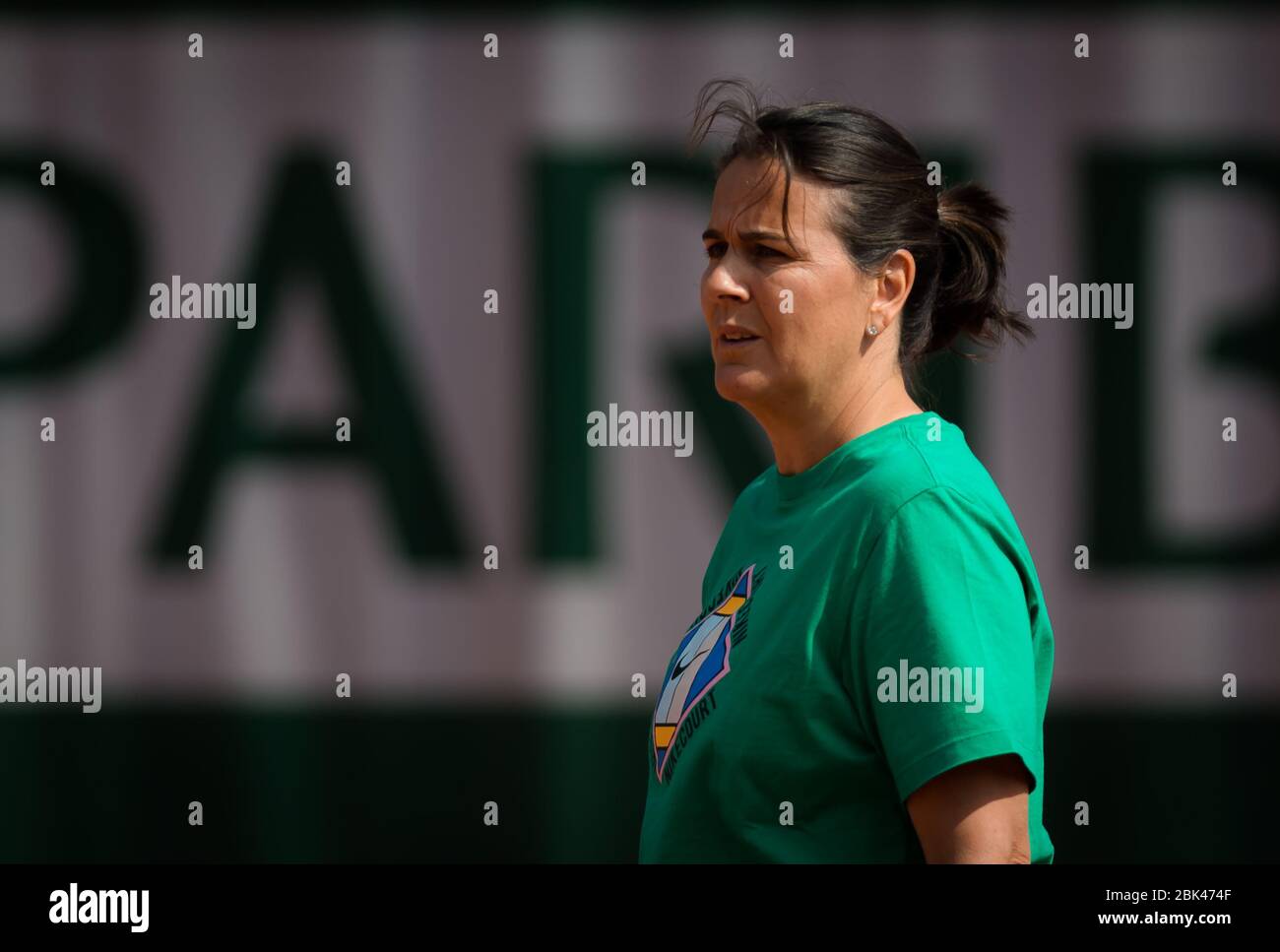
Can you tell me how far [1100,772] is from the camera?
330 centimetres

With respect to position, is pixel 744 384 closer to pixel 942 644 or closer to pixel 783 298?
pixel 783 298

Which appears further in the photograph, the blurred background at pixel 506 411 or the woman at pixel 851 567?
the blurred background at pixel 506 411

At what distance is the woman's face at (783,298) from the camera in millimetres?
1352

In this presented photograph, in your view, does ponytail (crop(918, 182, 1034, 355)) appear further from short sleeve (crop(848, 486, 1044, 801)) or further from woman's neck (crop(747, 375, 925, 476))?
short sleeve (crop(848, 486, 1044, 801))

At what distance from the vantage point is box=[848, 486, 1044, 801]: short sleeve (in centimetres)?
110

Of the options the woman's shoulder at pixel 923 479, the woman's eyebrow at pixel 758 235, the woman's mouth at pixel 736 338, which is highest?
the woman's eyebrow at pixel 758 235

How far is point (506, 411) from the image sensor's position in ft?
11.0

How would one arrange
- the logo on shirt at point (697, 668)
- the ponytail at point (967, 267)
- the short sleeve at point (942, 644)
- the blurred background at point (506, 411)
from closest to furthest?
the short sleeve at point (942, 644)
the logo on shirt at point (697, 668)
the ponytail at point (967, 267)
the blurred background at point (506, 411)

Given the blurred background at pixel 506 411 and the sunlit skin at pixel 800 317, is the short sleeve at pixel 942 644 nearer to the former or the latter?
Answer: the sunlit skin at pixel 800 317

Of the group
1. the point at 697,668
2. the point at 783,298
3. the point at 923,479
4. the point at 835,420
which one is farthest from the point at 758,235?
the point at 697,668

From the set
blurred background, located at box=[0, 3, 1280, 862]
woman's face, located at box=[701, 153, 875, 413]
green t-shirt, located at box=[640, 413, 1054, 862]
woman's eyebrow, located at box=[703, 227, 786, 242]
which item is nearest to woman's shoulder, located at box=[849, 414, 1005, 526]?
green t-shirt, located at box=[640, 413, 1054, 862]

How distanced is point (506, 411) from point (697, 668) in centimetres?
208

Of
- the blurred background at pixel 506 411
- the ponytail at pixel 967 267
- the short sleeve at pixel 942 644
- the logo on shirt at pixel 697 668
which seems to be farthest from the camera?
the blurred background at pixel 506 411

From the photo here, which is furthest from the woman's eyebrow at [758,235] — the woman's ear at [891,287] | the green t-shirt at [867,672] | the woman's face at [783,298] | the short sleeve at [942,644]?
the short sleeve at [942,644]
